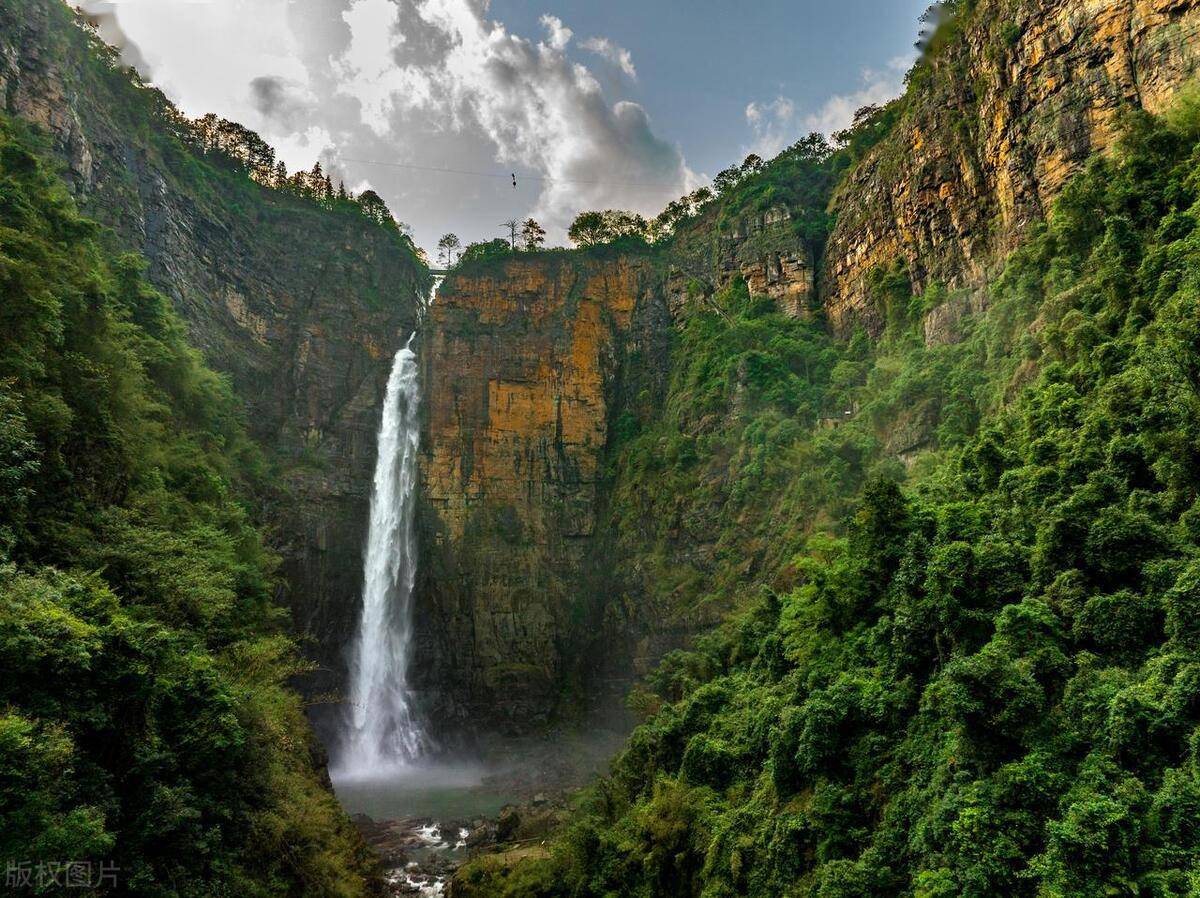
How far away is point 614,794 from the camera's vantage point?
51.2 feet

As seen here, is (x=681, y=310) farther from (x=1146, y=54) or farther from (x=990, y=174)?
(x=1146, y=54)

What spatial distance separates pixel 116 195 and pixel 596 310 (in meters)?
25.6

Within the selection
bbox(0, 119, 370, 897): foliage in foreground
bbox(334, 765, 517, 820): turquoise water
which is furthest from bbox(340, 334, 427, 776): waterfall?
bbox(0, 119, 370, 897): foliage in foreground

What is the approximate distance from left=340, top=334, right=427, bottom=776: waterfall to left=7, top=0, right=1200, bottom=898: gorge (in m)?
0.19

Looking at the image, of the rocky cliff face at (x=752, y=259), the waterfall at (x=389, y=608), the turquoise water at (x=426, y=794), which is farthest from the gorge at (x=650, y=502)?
the turquoise water at (x=426, y=794)

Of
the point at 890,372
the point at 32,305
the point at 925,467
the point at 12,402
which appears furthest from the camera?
the point at 890,372

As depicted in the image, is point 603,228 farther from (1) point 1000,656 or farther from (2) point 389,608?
(1) point 1000,656

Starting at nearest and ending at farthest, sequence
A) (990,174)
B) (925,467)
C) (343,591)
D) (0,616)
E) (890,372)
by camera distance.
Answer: (0,616), (925,467), (990,174), (890,372), (343,591)

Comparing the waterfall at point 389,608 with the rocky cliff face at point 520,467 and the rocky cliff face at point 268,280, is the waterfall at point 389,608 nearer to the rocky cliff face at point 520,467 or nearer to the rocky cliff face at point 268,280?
the rocky cliff face at point 268,280

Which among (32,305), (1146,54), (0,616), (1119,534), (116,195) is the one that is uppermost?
(116,195)

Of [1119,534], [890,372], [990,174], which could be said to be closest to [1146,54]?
[990,174]

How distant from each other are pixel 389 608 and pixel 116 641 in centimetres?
2424

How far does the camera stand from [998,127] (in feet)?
70.0

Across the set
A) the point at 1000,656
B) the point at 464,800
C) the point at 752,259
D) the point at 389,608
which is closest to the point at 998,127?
the point at 752,259
